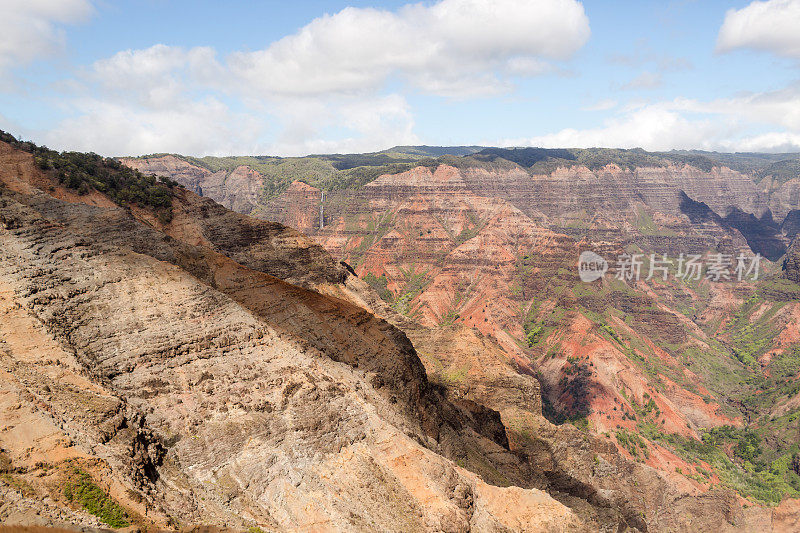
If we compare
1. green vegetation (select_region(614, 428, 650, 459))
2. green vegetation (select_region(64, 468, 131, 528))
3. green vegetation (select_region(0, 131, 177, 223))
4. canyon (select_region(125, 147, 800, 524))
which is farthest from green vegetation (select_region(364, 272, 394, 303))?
green vegetation (select_region(64, 468, 131, 528))

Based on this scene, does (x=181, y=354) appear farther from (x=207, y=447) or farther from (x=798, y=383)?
(x=798, y=383)

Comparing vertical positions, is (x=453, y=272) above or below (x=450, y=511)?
below

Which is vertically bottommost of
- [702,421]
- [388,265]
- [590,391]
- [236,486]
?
[702,421]

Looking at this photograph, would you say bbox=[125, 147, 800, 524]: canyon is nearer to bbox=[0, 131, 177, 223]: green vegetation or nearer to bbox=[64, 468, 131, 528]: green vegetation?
bbox=[0, 131, 177, 223]: green vegetation

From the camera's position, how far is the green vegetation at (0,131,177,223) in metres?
61.5

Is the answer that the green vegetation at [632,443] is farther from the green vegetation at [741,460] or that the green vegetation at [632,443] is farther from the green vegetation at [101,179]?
the green vegetation at [101,179]

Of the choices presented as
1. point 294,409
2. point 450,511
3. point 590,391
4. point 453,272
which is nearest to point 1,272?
point 294,409

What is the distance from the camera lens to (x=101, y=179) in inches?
2670

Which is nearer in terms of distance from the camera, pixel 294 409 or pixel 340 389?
pixel 294 409

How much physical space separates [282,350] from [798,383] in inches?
5546

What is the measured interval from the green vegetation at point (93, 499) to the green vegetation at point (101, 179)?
5107cm

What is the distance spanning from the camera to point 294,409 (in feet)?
100

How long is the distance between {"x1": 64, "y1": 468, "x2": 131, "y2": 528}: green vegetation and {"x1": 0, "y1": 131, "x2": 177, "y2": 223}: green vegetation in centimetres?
5107

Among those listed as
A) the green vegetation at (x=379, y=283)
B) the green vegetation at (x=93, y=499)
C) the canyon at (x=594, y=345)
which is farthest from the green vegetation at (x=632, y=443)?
the green vegetation at (x=93, y=499)
